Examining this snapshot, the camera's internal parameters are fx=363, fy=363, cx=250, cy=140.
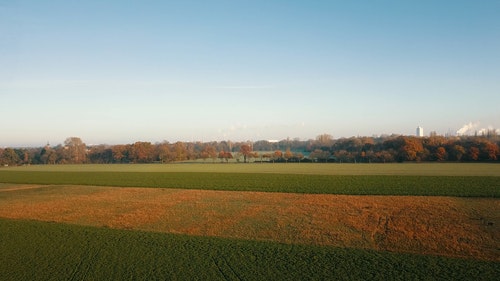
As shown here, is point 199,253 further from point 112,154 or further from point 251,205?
point 112,154

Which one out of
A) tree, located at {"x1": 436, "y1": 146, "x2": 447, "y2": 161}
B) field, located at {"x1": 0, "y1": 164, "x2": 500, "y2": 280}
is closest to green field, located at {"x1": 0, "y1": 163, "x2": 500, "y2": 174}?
tree, located at {"x1": 436, "y1": 146, "x2": 447, "y2": 161}

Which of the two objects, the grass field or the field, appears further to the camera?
the grass field

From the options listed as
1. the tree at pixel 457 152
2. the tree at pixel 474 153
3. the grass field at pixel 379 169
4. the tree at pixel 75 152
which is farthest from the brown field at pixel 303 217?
the tree at pixel 75 152

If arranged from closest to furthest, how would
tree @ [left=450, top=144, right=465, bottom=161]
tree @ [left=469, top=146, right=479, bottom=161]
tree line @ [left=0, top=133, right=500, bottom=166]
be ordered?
tree @ [left=469, top=146, right=479, bottom=161] → tree @ [left=450, top=144, right=465, bottom=161] → tree line @ [left=0, top=133, right=500, bottom=166]

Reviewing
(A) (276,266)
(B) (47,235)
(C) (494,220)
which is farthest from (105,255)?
(C) (494,220)

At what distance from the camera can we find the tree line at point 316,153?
81.1 m

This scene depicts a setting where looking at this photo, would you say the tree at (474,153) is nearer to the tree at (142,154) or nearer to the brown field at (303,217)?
the brown field at (303,217)

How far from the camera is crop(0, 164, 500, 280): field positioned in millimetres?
13258

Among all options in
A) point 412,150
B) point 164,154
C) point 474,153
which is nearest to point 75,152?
point 164,154

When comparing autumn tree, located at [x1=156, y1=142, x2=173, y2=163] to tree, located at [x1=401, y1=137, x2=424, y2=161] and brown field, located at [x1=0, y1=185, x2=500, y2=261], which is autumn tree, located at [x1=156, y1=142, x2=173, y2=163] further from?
brown field, located at [x1=0, y1=185, x2=500, y2=261]

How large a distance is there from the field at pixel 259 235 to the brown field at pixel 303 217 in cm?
7

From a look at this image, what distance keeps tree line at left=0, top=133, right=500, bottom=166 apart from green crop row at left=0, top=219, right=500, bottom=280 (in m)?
75.8

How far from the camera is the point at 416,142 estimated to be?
86.2 metres

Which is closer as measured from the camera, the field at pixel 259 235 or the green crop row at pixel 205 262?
the green crop row at pixel 205 262
